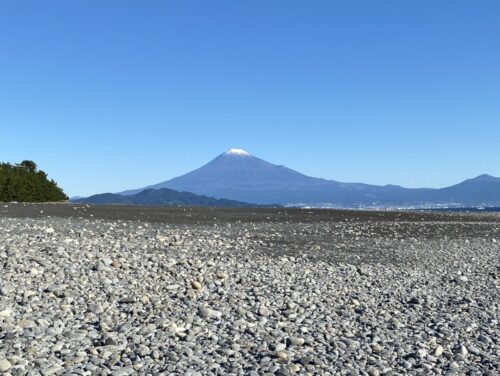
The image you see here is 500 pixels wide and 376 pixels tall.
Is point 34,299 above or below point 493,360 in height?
above

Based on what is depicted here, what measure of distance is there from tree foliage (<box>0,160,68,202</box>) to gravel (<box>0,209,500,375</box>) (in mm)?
47486

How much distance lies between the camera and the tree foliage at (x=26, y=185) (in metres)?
63.9

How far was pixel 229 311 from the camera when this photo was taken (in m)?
12.1

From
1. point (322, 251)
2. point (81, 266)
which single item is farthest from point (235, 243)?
point (81, 266)

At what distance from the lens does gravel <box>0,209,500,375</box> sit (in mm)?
9039

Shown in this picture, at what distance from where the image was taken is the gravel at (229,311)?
9.04 m

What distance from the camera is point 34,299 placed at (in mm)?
11641

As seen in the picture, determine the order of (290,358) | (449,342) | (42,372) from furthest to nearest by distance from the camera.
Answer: (449,342) → (290,358) → (42,372)

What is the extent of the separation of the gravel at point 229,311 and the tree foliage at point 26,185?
47.5m

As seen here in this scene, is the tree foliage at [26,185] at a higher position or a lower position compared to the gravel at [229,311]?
higher

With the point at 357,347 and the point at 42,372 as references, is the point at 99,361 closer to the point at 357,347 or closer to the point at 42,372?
the point at 42,372

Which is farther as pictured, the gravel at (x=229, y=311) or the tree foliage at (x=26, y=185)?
the tree foliage at (x=26, y=185)

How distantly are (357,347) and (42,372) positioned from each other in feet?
18.5

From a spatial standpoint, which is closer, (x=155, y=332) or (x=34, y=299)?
(x=155, y=332)
